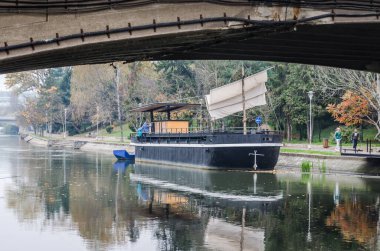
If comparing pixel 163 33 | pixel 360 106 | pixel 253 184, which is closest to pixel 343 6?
pixel 163 33

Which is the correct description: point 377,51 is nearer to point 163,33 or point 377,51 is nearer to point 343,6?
point 343,6

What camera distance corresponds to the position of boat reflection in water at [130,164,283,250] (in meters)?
21.2

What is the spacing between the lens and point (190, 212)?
26.3 metres

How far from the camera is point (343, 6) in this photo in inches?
695

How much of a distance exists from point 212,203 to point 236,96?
22.0 metres

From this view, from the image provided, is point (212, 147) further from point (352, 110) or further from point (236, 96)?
point (352, 110)

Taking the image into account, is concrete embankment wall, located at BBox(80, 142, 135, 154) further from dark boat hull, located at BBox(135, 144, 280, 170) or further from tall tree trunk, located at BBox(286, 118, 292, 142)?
dark boat hull, located at BBox(135, 144, 280, 170)

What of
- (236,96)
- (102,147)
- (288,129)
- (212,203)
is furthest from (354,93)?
(102,147)

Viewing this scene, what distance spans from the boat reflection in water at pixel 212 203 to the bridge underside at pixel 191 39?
5.87 metres

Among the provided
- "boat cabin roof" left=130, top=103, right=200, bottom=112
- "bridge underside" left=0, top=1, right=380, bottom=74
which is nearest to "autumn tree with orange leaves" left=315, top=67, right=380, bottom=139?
"boat cabin roof" left=130, top=103, right=200, bottom=112

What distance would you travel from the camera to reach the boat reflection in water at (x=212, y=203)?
2119 cm

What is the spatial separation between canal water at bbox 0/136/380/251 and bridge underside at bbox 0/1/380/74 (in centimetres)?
563

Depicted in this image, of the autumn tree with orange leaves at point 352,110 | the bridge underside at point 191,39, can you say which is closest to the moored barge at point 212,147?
the autumn tree with orange leaves at point 352,110

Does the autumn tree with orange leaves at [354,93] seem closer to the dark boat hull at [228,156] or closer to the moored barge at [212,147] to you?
the moored barge at [212,147]
